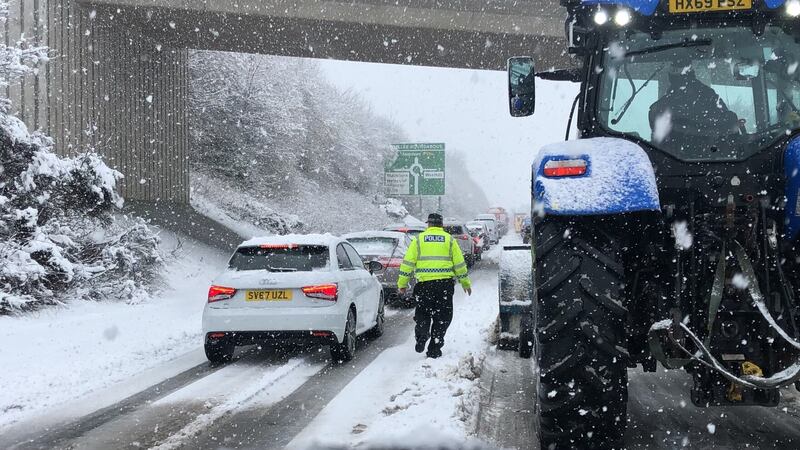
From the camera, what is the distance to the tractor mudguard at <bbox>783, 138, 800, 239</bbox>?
14.5 feet

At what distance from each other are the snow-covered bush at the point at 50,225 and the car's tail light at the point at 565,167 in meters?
8.37

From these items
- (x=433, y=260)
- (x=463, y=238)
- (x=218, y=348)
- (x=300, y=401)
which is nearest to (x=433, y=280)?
(x=433, y=260)

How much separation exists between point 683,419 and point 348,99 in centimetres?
4705

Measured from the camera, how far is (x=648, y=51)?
16.8 ft

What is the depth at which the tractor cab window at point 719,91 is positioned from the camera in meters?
4.94

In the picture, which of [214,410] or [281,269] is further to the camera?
[281,269]

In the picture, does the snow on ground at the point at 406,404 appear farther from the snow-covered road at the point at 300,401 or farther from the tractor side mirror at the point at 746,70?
the tractor side mirror at the point at 746,70

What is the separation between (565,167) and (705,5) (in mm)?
1504

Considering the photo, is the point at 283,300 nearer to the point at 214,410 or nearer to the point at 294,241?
the point at 294,241

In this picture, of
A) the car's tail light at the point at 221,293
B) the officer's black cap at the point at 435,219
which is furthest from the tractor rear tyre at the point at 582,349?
the car's tail light at the point at 221,293

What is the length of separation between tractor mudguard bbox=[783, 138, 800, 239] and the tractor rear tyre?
105 centimetres

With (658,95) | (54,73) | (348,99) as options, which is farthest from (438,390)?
(348,99)

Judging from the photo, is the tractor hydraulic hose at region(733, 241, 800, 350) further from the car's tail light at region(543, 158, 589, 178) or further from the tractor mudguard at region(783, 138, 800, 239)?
the car's tail light at region(543, 158, 589, 178)

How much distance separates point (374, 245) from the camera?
52.7 ft
